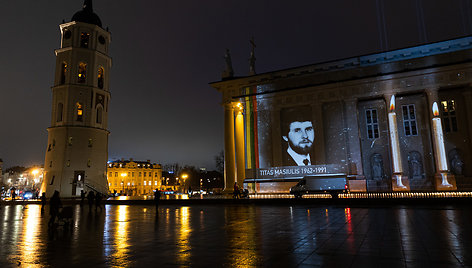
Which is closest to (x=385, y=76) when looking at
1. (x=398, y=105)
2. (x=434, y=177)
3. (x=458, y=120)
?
(x=398, y=105)

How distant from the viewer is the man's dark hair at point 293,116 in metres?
38.7

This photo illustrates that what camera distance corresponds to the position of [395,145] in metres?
33.9

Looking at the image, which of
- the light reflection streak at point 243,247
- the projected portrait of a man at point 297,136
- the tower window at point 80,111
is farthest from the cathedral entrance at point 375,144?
the tower window at point 80,111

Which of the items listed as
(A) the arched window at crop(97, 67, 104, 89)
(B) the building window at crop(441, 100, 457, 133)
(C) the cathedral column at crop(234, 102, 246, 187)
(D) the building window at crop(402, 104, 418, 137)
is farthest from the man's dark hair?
(A) the arched window at crop(97, 67, 104, 89)

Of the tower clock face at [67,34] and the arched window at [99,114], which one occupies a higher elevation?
the tower clock face at [67,34]

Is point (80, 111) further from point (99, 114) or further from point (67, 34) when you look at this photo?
point (67, 34)

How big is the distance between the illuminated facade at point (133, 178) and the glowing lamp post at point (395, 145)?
307 ft

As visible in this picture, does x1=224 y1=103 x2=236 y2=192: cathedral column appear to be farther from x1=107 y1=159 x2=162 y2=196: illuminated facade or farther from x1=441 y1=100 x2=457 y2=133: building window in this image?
x1=107 y1=159 x2=162 y2=196: illuminated facade

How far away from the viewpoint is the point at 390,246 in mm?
7043

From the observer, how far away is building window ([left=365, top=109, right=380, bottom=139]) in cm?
3644

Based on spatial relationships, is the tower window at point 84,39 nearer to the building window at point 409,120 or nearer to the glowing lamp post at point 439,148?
the building window at point 409,120

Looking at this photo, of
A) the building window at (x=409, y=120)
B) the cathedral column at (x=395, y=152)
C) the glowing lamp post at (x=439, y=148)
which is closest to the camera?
the glowing lamp post at (x=439, y=148)

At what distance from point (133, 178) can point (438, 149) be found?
107 metres

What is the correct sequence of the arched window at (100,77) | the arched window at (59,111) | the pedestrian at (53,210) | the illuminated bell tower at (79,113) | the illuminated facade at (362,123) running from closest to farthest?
the pedestrian at (53,210), the illuminated facade at (362,123), the illuminated bell tower at (79,113), the arched window at (59,111), the arched window at (100,77)
